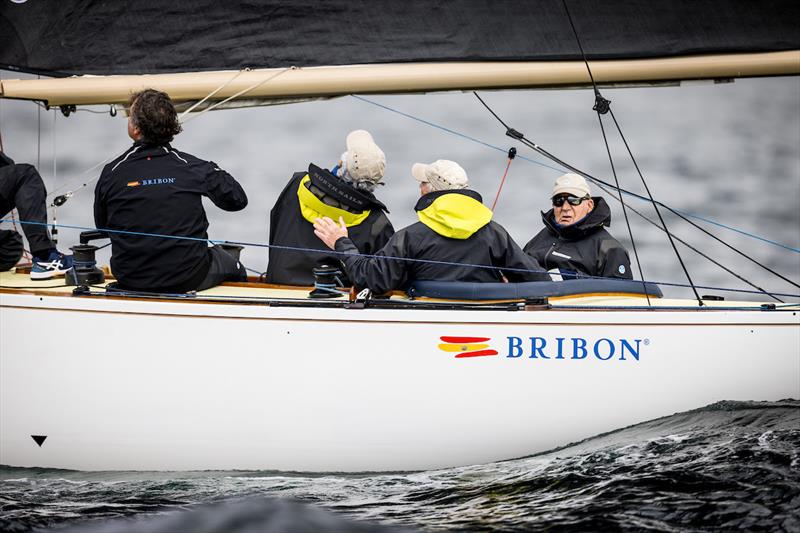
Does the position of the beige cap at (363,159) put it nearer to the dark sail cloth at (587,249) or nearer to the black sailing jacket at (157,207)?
the black sailing jacket at (157,207)

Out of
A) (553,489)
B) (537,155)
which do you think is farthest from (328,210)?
(537,155)

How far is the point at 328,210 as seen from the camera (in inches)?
193

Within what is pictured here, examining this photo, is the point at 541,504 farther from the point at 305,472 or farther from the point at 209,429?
the point at 209,429

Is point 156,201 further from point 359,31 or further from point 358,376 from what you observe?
point 359,31

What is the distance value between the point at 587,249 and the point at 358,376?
1515 mm

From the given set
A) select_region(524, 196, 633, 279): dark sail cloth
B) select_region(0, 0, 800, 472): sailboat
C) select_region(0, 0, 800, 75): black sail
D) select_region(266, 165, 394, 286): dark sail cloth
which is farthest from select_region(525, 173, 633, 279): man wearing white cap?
select_region(266, 165, 394, 286): dark sail cloth

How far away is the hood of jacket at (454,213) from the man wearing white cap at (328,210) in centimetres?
34

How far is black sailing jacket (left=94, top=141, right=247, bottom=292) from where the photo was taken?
4785mm

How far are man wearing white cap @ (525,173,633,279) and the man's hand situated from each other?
46.1 inches

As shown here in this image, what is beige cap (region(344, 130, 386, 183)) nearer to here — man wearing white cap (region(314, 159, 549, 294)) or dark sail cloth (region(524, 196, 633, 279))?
man wearing white cap (region(314, 159, 549, 294))

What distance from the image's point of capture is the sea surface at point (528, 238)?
4172 millimetres

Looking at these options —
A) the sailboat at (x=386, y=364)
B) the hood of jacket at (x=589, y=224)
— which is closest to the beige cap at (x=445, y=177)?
the sailboat at (x=386, y=364)

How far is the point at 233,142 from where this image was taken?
1371 centimetres

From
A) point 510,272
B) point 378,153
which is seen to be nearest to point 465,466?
point 510,272
